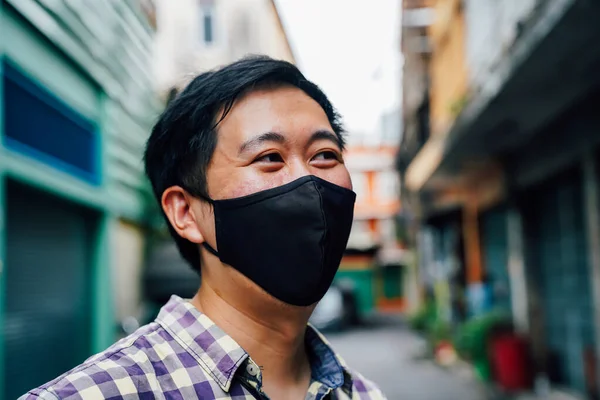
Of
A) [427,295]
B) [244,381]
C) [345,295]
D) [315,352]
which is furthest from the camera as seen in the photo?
[345,295]

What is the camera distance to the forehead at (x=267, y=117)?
63.6 inches

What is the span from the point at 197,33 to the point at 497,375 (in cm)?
831

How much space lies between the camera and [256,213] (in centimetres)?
164

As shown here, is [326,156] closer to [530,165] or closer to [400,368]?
[530,165]

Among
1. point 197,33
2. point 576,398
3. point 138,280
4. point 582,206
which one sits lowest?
point 576,398

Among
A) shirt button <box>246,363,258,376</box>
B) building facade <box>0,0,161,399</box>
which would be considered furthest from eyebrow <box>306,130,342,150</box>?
building facade <box>0,0,161,399</box>

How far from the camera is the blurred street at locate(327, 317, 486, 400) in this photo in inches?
365

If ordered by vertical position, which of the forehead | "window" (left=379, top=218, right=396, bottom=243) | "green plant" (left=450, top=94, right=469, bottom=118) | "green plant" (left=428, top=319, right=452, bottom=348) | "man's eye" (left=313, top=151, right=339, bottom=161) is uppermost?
"green plant" (left=450, top=94, right=469, bottom=118)

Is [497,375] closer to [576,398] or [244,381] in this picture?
[576,398]

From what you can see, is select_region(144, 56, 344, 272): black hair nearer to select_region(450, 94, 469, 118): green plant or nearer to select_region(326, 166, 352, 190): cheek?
select_region(326, 166, 352, 190): cheek

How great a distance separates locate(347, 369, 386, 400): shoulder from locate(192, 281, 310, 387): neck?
10.2 inches

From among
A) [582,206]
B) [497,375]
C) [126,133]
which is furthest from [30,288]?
[497,375]

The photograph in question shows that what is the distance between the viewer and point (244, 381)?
1510 millimetres

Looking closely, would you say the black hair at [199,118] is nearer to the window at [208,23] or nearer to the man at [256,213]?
the man at [256,213]
